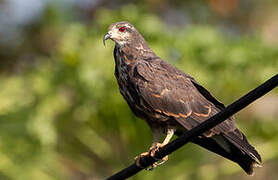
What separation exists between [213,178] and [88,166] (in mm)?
1694

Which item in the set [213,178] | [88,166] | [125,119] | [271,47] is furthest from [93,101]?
[271,47]

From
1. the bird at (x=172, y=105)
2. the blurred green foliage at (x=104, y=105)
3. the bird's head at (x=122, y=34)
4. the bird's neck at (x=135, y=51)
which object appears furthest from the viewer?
the blurred green foliage at (x=104, y=105)

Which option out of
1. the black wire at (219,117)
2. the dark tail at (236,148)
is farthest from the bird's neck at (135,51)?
the black wire at (219,117)

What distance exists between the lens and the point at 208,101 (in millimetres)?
5008

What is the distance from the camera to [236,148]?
4.74 m

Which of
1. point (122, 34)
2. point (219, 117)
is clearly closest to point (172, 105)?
point (122, 34)

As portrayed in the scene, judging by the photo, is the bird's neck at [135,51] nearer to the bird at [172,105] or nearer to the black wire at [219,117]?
the bird at [172,105]

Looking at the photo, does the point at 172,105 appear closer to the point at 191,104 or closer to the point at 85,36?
the point at 191,104

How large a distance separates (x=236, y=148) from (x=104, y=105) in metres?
2.96

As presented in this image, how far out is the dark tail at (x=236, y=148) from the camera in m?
4.55

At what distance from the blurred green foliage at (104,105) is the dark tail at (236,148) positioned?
7.56 ft

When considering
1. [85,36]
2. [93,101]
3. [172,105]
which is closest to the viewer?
[172,105]

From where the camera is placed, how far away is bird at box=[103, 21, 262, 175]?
15.5ft

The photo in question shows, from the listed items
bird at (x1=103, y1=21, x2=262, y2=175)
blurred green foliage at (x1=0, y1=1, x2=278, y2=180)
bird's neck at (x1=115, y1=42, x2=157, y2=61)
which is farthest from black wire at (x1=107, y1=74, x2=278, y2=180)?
blurred green foliage at (x1=0, y1=1, x2=278, y2=180)
